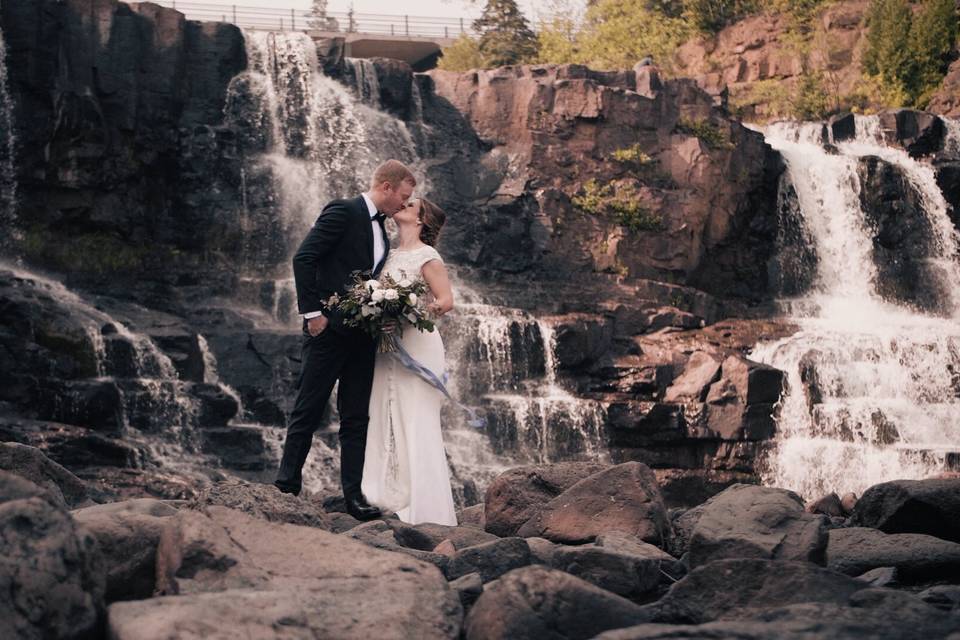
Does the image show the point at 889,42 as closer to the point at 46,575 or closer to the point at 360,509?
the point at 360,509

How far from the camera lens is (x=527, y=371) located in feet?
63.4

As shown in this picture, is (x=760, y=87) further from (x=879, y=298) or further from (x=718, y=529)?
(x=718, y=529)

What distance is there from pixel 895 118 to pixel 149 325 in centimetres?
1816

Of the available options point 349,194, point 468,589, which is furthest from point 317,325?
point 349,194

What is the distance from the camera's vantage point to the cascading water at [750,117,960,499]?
710 inches

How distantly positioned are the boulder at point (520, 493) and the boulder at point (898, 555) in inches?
62.0

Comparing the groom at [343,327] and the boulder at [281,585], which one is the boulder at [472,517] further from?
the boulder at [281,585]

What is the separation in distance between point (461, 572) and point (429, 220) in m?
2.95

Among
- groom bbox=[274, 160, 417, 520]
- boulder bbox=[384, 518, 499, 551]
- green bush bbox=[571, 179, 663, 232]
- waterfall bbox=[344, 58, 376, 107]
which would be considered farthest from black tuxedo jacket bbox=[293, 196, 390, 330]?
waterfall bbox=[344, 58, 376, 107]

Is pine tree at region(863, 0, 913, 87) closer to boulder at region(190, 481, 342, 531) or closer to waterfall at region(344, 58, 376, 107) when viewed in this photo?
waterfall at region(344, 58, 376, 107)

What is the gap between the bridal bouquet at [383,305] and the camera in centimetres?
702

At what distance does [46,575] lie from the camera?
3654 millimetres

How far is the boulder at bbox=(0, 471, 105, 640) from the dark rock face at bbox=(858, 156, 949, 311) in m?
23.9

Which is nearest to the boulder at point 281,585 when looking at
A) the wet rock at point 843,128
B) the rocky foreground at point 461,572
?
the rocky foreground at point 461,572
